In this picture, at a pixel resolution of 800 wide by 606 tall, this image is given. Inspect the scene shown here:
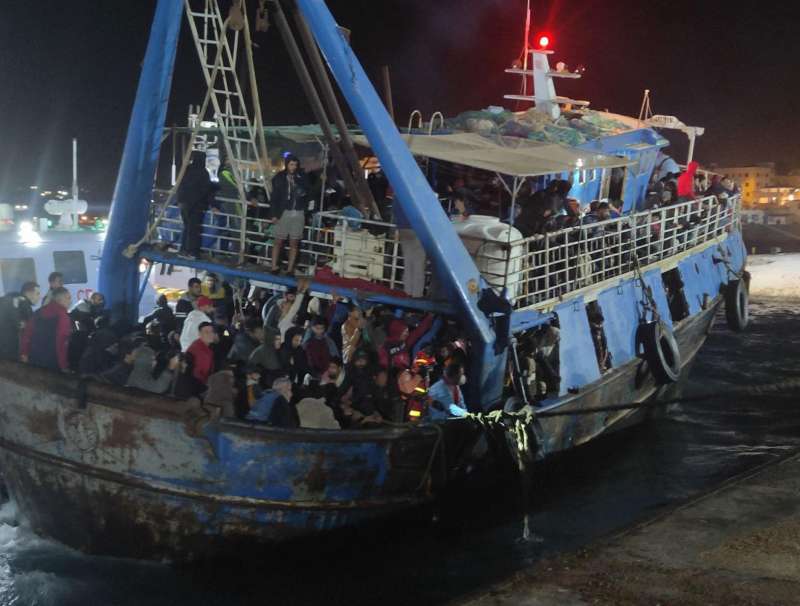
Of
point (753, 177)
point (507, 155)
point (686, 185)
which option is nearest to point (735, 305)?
point (686, 185)

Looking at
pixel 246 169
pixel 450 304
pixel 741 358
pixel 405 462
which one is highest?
pixel 246 169

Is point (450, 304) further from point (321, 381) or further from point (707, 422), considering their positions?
point (707, 422)

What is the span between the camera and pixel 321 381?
955cm

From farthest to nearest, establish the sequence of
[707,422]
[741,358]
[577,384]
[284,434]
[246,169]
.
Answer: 1. [741,358]
2. [707,422]
3. [246,169]
4. [577,384]
5. [284,434]

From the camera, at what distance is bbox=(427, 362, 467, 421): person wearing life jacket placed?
9.25 metres

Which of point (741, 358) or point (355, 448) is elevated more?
point (355, 448)

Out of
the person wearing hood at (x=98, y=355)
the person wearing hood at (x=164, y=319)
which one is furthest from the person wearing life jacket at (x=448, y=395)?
the person wearing hood at (x=164, y=319)

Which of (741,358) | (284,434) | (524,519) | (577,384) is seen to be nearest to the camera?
(284,434)

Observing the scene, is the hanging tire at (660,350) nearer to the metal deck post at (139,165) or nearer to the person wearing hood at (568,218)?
the person wearing hood at (568,218)

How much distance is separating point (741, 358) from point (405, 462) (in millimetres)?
15911

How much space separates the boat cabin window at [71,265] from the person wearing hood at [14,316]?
428cm

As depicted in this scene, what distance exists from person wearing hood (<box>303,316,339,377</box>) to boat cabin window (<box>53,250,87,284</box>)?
6363mm

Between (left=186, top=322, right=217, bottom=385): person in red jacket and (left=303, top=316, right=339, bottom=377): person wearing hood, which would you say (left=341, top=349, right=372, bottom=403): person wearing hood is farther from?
(left=186, top=322, right=217, bottom=385): person in red jacket

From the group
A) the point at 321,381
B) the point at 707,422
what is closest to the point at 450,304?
the point at 321,381
